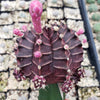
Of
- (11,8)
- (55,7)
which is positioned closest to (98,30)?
(55,7)

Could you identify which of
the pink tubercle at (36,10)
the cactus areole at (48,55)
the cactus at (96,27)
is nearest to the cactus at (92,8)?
the cactus at (96,27)

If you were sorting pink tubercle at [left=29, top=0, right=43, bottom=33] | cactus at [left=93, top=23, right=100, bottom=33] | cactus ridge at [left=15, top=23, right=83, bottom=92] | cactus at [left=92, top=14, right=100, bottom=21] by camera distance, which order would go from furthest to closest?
cactus at [left=92, top=14, right=100, bottom=21] → cactus at [left=93, top=23, right=100, bottom=33] → cactus ridge at [left=15, top=23, right=83, bottom=92] → pink tubercle at [left=29, top=0, right=43, bottom=33]

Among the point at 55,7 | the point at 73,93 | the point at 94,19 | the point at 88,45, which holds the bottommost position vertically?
the point at 73,93

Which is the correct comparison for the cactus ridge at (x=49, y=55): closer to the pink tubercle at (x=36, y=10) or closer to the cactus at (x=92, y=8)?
the pink tubercle at (x=36, y=10)

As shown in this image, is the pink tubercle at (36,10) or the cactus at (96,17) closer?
the pink tubercle at (36,10)

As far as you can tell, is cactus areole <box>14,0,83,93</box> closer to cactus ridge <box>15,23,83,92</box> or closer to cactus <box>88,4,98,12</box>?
cactus ridge <box>15,23,83,92</box>

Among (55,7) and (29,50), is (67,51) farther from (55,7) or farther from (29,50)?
(55,7)

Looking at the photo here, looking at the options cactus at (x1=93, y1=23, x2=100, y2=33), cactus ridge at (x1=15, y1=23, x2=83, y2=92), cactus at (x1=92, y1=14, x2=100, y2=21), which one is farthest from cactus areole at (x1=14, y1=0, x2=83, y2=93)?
cactus at (x1=92, y1=14, x2=100, y2=21)

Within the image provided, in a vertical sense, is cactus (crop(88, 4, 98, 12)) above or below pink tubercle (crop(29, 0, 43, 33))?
above

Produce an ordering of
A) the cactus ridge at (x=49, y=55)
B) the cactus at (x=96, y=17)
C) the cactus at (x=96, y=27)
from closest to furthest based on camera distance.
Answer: the cactus ridge at (x=49, y=55) → the cactus at (x=96, y=27) → the cactus at (x=96, y=17)
